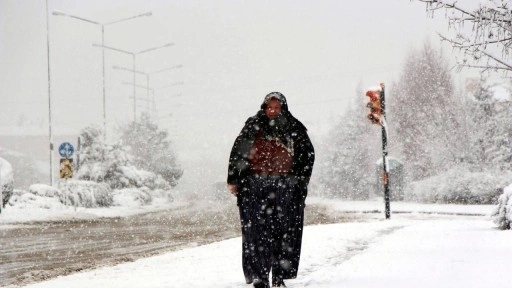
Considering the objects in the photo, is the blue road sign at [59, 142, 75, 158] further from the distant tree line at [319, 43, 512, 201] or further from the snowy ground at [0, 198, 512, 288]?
the distant tree line at [319, 43, 512, 201]

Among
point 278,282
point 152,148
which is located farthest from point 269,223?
point 152,148

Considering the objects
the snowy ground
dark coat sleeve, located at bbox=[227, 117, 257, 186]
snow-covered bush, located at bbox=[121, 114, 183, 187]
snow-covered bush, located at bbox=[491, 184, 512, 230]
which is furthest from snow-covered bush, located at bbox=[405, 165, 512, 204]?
dark coat sleeve, located at bbox=[227, 117, 257, 186]

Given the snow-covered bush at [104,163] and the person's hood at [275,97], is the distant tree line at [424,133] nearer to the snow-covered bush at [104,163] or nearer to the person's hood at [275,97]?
the snow-covered bush at [104,163]

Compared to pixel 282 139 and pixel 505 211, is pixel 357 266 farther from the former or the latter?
pixel 505 211

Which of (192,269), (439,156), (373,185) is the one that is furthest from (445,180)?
(192,269)

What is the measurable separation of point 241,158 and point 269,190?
41 cm

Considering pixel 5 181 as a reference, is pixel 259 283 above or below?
below

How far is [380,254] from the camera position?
27.9 feet

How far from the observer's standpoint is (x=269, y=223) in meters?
6.48

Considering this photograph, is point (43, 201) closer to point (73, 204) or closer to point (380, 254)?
point (73, 204)

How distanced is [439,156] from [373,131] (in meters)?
11.9

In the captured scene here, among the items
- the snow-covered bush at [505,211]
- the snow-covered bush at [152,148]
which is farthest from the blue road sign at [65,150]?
the snow-covered bush at [152,148]

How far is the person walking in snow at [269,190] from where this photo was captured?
6465 mm

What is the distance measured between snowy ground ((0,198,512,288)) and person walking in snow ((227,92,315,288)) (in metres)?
0.33
